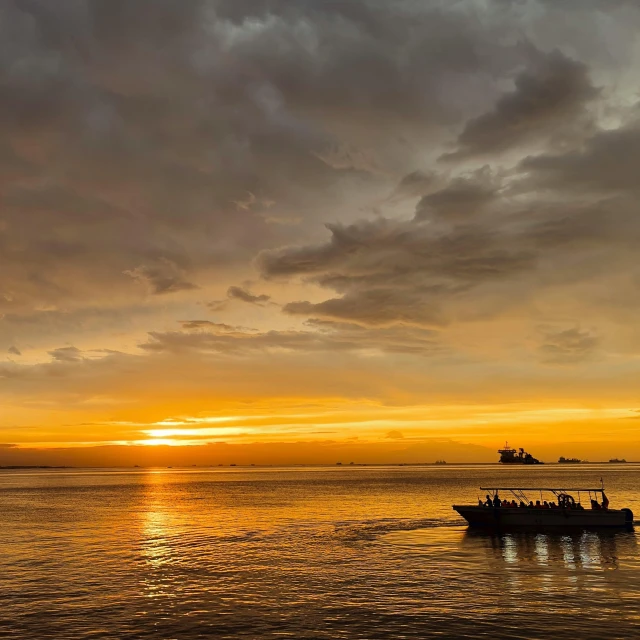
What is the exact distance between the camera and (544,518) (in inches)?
3312

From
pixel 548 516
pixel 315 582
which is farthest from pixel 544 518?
pixel 315 582

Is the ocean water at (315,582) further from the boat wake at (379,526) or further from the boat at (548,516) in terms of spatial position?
the boat at (548,516)

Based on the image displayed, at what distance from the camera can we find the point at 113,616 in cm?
4059

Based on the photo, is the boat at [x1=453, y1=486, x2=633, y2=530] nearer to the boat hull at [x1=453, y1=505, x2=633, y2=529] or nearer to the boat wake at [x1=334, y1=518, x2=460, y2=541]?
the boat hull at [x1=453, y1=505, x2=633, y2=529]

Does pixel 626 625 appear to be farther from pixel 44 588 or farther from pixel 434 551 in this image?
pixel 44 588

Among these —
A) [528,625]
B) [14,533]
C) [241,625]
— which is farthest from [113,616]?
[14,533]

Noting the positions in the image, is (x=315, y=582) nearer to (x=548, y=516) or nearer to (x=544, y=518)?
(x=544, y=518)

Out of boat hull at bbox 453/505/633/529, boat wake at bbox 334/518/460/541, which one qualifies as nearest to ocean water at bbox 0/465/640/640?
boat wake at bbox 334/518/460/541

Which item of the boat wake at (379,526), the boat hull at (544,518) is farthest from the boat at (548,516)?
the boat wake at (379,526)

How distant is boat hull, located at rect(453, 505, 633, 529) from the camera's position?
3216 inches

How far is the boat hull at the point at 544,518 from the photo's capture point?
81.7m

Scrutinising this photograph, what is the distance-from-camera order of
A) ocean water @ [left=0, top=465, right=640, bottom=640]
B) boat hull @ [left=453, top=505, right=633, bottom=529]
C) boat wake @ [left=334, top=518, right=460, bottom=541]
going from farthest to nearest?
1. boat hull @ [left=453, top=505, right=633, bottom=529]
2. boat wake @ [left=334, top=518, right=460, bottom=541]
3. ocean water @ [left=0, top=465, right=640, bottom=640]

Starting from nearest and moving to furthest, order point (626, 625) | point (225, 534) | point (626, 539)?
1. point (626, 625)
2. point (626, 539)
3. point (225, 534)

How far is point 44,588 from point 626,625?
45.0m
